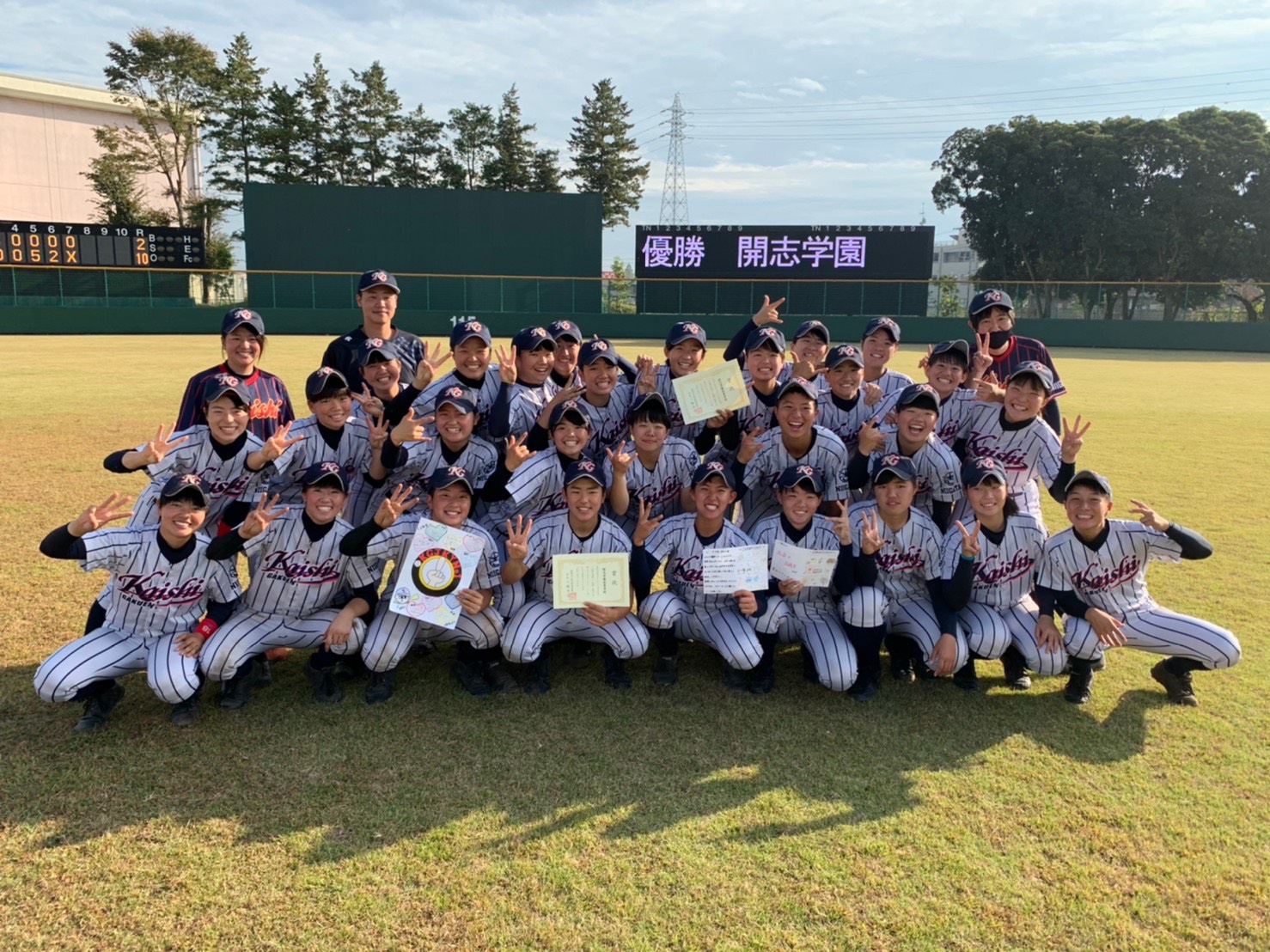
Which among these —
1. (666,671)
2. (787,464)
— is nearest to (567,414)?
(787,464)

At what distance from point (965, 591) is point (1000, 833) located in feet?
4.49

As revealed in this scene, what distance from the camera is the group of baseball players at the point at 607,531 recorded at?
3820 millimetres

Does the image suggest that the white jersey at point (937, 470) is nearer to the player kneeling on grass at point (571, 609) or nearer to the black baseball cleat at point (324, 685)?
the player kneeling on grass at point (571, 609)

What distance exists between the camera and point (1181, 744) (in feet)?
11.5

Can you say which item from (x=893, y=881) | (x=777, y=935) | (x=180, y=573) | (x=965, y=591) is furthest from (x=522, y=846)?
(x=965, y=591)

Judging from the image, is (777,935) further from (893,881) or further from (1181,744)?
(1181,744)

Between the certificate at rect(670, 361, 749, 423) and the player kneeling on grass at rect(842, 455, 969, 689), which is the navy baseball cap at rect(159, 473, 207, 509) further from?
the player kneeling on grass at rect(842, 455, 969, 689)

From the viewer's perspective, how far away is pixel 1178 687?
3932 mm

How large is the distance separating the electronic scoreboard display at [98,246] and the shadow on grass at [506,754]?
28.8 metres

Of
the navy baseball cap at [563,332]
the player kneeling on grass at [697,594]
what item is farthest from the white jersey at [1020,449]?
the navy baseball cap at [563,332]

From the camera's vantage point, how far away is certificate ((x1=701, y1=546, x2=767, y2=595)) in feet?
13.5

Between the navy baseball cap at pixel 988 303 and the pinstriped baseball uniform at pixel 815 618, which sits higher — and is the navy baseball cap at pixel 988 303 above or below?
above

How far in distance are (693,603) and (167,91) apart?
4736 cm

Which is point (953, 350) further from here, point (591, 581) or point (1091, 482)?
point (591, 581)
